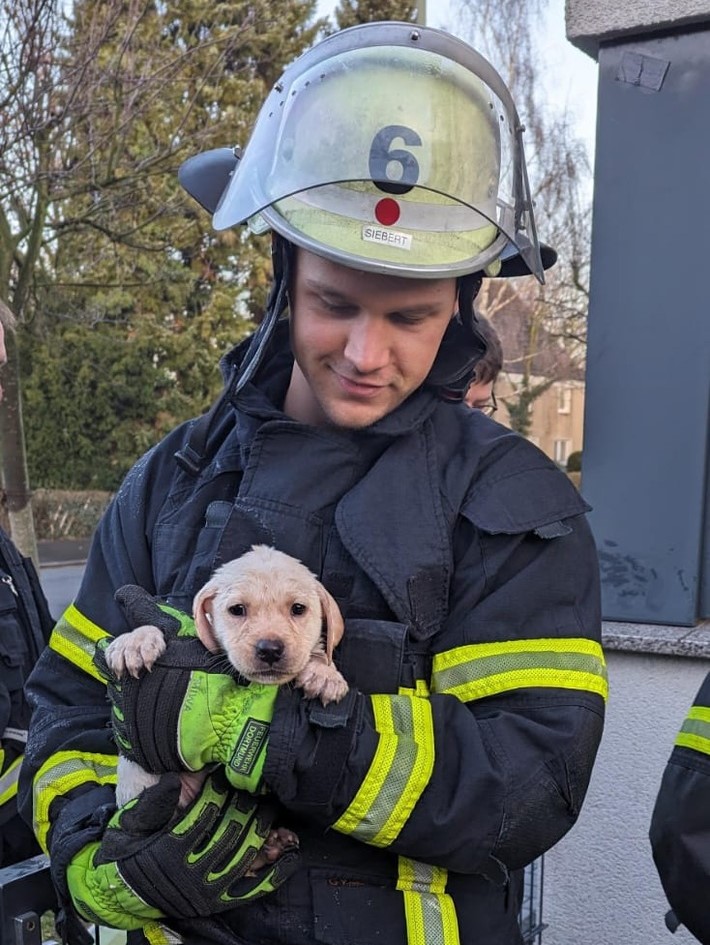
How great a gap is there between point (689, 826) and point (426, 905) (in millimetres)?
562

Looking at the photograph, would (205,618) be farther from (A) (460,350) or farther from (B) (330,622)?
(A) (460,350)

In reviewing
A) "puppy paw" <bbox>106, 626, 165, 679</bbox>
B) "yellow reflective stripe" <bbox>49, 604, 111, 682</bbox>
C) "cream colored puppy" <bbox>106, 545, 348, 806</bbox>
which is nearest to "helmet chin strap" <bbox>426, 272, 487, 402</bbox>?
"cream colored puppy" <bbox>106, 545, 348, 806</bbox>

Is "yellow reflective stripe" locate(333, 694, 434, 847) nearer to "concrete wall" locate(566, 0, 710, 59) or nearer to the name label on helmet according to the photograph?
the name label on helmet

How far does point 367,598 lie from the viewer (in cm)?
161

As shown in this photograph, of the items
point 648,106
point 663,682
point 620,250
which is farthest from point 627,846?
point 648,106

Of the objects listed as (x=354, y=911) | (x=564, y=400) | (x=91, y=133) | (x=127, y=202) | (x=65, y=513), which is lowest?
(x=65, y=513)

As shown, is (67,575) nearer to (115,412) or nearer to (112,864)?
(115,412)

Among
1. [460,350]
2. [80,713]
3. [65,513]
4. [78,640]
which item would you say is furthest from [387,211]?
[65,513]

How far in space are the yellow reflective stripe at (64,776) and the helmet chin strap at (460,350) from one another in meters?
0.99

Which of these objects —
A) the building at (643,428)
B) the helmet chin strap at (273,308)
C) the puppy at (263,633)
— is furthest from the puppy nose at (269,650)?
the building at (643,428)

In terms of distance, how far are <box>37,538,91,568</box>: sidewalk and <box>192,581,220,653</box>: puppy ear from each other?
17.8 m

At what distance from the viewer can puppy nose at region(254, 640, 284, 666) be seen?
1.44 m

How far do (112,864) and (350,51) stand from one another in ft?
5.12

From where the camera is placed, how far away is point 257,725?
56.6 inches
